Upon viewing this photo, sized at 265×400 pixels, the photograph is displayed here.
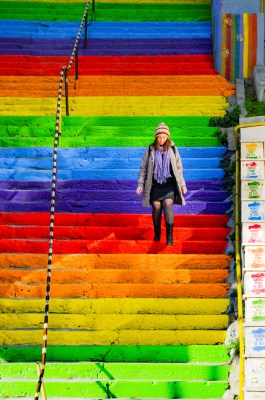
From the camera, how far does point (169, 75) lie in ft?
48.1

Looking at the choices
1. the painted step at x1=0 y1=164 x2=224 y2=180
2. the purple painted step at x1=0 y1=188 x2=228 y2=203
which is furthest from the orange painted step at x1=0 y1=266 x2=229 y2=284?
the painted step at x1=0 y1=164 x2=224 y2=180

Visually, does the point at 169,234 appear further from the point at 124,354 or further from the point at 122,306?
the point at 124,354

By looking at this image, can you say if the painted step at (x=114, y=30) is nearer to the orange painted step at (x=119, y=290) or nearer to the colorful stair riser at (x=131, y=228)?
the colorful stair riser at (x=131, y=228)

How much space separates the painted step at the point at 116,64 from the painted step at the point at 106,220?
413 cm

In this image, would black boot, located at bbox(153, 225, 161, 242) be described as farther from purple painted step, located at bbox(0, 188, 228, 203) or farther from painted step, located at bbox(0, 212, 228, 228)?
purple painted step, located at bbox(0, 188, 228, 203)

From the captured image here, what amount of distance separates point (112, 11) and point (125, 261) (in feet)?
25.7

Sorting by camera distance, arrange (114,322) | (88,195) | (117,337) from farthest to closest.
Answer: (88,195), (114,322), (117,337)

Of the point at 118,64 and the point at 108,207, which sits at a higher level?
the point at 118,64

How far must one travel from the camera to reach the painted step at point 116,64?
48.5 ft

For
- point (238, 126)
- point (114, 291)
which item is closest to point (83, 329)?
point (114, 291)

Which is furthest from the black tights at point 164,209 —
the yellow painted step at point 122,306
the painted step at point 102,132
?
the painted step at point 102,132

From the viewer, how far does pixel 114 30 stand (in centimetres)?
1633

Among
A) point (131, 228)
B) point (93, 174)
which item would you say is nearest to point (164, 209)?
point (131, 228)

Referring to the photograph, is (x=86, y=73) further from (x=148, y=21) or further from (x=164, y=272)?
(x=164, y=272)
